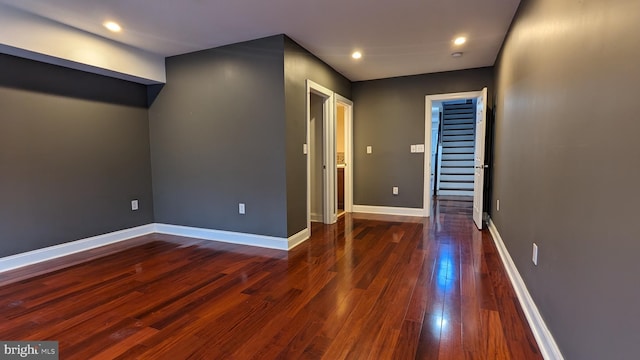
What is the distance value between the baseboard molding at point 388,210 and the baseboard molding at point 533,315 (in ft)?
7.15

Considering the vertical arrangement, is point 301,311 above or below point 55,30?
below

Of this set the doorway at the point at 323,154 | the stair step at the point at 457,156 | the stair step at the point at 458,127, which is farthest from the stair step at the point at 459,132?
the doorway at the point at 323,154

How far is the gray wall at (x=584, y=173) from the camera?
0.97 metres

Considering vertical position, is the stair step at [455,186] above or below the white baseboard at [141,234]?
above

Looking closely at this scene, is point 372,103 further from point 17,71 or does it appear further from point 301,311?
point 17,71

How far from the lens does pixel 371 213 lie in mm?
5418

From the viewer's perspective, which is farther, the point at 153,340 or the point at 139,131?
the point at 139,131

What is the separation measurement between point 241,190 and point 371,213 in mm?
2600

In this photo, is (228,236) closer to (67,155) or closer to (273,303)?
(273,303)

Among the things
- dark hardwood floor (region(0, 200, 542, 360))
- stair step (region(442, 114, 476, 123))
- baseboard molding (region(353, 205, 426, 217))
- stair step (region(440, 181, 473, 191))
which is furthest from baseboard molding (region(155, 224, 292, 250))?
stair step (region(442, 114, 476, 123))

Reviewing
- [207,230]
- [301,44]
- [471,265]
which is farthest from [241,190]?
[471,265]

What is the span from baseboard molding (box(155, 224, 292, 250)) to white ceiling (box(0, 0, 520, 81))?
2215mm

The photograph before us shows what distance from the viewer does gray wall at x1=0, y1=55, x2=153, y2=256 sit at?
9.48 ft

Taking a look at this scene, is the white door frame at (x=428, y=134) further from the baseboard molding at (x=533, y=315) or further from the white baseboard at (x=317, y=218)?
the baseboard molding at (x=533, y=315)
